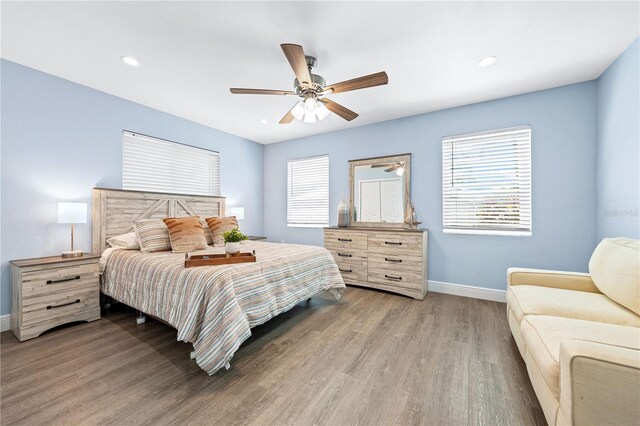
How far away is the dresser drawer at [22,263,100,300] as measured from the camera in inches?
91.3

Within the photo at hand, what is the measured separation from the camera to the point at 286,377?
5.86 ft

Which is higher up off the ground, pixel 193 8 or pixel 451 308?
pixel 193 8

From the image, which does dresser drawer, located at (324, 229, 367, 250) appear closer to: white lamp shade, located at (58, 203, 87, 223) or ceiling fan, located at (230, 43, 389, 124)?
ceiling fan, located at (230, 43, 389, 124)

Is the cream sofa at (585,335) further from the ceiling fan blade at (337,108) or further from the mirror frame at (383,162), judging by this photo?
the ceiling fan blade at (337,108)

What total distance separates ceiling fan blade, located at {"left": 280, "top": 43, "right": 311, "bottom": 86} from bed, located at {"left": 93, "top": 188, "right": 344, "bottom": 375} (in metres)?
1.72

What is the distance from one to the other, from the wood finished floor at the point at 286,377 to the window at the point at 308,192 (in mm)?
2527

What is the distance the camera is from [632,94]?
2225mm

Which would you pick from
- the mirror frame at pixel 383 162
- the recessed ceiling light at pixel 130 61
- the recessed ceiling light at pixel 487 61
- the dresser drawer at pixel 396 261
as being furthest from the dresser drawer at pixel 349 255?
the recessed ceiling light at pixel 130 61

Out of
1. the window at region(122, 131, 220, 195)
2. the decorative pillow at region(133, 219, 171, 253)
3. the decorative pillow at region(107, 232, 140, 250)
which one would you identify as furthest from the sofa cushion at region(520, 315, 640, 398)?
the window at region(122, 131, 220, 195)

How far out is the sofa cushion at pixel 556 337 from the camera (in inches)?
46.9

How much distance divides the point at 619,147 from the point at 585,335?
2290 mm

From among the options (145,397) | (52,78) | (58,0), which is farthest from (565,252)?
(52,78)

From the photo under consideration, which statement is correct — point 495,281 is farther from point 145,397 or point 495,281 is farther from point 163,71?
point 163,71

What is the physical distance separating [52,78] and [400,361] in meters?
4.63
